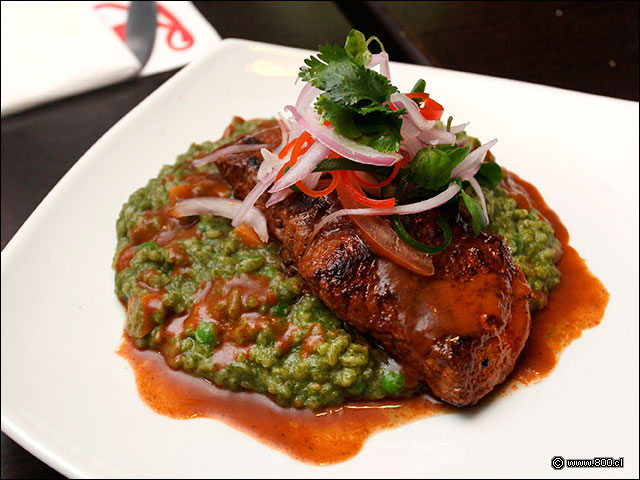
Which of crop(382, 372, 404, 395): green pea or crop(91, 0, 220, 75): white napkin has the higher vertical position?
crop(91, 0, 220, 75): white napkin

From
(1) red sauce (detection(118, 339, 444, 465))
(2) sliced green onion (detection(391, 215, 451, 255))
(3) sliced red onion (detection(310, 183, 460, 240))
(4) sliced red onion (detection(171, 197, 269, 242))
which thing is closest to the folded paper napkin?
(4) sliced red onion (detection(171, 197, 269, 242))

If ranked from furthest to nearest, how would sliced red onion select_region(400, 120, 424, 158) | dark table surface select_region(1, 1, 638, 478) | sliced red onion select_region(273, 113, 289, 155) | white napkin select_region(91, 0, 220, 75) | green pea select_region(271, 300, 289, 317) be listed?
white napkin select_region(91, 0, 220, 75) → dark table surface select_region(1, 1, 638, 478) → sliced red onion select_region(273, 113, 289, 155) → green pea select_region(271, 300, 289, 317) → sliced red onion select_region(400, 120, 424, 158)

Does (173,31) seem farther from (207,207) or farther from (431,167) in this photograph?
(431,167)

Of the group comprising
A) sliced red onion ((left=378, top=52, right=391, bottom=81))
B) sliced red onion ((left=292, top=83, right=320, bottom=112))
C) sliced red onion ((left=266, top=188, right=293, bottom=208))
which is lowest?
sliced red onion ((left=266, top=188, right=293, bottom=208))

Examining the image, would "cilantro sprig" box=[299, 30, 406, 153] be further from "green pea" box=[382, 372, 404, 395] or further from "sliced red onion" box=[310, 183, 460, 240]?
"green pea" box=[382, 372, 404, 395]

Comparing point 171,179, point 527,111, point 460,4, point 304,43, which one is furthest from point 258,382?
point 460,4
